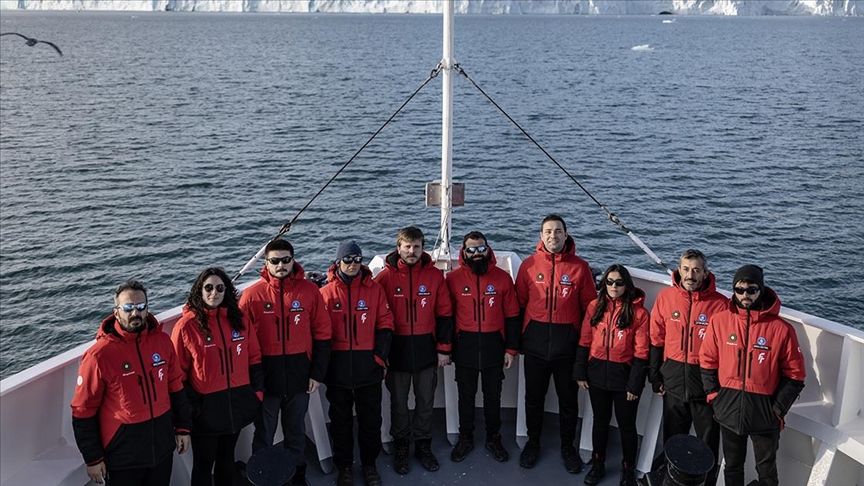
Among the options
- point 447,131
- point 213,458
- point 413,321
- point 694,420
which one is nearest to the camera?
point 213,458

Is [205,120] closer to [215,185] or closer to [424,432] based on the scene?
[215,185]

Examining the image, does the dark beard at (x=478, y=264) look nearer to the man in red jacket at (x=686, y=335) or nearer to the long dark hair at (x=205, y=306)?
the man in red jacket at (x=686, y=335)

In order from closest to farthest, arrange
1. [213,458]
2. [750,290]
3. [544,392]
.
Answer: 1. [750,290]
2. [213,458]
3. [544,392]

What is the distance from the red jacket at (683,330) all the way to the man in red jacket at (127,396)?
11.2 ft

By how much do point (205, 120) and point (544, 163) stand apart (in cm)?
1632

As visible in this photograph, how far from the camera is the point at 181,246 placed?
20172 mm

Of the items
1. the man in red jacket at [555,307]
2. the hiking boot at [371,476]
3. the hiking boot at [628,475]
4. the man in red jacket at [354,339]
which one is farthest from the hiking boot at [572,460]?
the man in red jacket at [354,339]

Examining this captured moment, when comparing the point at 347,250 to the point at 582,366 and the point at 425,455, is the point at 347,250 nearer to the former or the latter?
the point at 425,455

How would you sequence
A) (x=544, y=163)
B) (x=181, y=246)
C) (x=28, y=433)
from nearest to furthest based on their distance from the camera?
(x=28, y=433) → (x=181, y=246) → (x=544, y=163)

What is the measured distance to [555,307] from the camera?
611 centimetres

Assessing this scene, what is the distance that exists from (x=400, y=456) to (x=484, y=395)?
846mm

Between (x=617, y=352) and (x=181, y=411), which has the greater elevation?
(x=617, y=352)

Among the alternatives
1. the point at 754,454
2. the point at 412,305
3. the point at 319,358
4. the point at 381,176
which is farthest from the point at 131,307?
the point at 381,176

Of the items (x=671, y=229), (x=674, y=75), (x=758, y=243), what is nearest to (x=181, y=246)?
(x=671, y=229)
